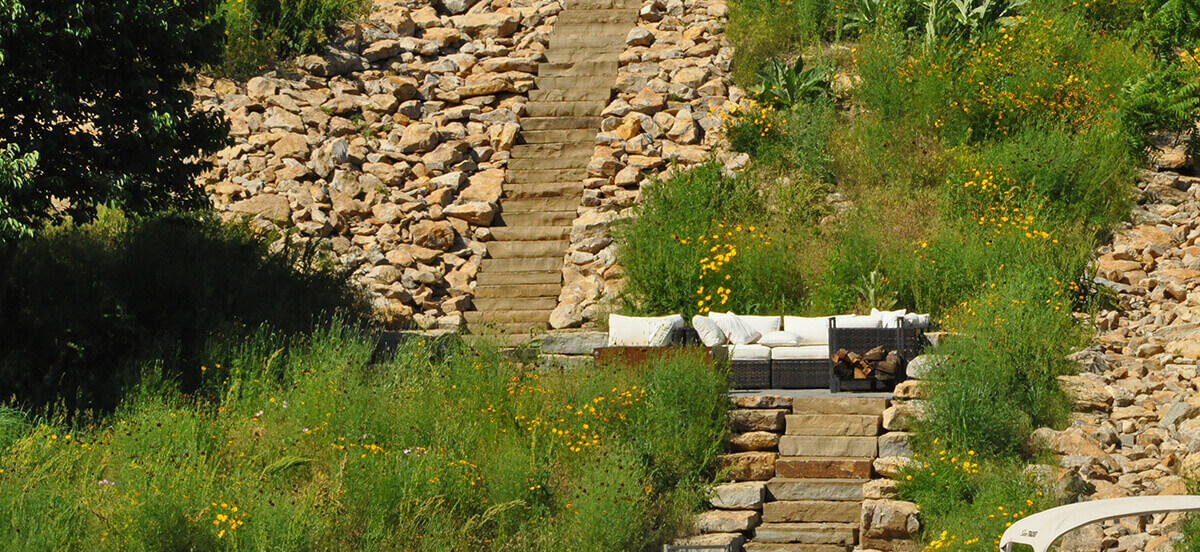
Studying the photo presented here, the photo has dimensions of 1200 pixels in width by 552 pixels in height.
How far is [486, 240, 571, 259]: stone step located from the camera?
15.7 m

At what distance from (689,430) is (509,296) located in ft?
15.4

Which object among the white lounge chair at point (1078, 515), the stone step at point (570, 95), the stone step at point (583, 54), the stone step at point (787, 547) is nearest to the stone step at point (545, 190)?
the stone step at point (570, 95)

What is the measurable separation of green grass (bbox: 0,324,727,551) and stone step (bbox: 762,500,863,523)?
0.55 meters

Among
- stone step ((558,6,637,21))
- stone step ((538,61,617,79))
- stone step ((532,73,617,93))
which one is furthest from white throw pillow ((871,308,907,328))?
stone step ((558,6,637,21))

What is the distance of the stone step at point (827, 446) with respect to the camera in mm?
11125

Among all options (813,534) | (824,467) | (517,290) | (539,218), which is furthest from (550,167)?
(813,534)

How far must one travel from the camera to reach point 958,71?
16328mm

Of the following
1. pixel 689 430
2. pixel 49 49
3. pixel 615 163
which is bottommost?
pixel 689 430

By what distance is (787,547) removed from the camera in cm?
1028

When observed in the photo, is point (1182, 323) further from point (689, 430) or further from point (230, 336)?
point (230, 336)

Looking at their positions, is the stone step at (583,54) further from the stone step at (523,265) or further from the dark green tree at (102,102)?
the dark green tree at (102,102)

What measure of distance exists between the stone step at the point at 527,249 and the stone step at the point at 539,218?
33 cm

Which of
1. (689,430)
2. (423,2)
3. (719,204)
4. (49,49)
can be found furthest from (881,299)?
(423,2)

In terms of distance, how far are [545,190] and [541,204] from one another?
0.59 feet
